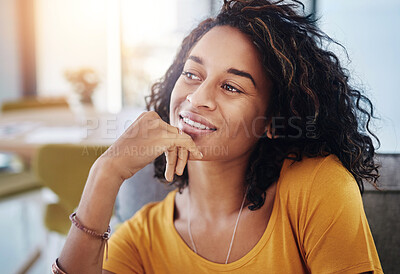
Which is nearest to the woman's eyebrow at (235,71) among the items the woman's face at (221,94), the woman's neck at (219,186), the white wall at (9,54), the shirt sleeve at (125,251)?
the woman's face at (221,94)

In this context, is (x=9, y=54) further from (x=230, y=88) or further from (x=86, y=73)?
(x=230, y=88)

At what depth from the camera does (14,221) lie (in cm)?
312

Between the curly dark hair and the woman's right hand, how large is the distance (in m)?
0.25

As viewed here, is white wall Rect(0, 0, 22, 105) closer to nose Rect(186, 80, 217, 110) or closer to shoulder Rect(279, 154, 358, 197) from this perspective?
nose Rect(186, 80, 217, 110)

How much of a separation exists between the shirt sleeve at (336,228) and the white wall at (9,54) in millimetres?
5063

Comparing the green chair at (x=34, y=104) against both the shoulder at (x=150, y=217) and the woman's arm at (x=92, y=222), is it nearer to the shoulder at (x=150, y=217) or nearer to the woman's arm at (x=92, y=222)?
the shoulder at (x=150, y=217)

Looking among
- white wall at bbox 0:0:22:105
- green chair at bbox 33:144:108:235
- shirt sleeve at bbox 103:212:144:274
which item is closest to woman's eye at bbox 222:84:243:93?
shirt sleeve at bbox 103:212:144:274

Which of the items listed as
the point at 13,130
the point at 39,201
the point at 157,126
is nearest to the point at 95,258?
the point at 157,126

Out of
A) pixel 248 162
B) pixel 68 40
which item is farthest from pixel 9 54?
pixel 248 162

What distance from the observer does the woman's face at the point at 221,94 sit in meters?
1.05

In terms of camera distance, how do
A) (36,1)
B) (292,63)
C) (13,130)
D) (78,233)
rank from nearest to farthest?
(78,233) → (292,63) → (13,130) → (36,1)

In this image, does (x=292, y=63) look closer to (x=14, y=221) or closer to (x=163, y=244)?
(x=163, y=244)

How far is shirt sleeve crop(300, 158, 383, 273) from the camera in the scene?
33.5 inches

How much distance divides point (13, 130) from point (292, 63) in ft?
6.65
